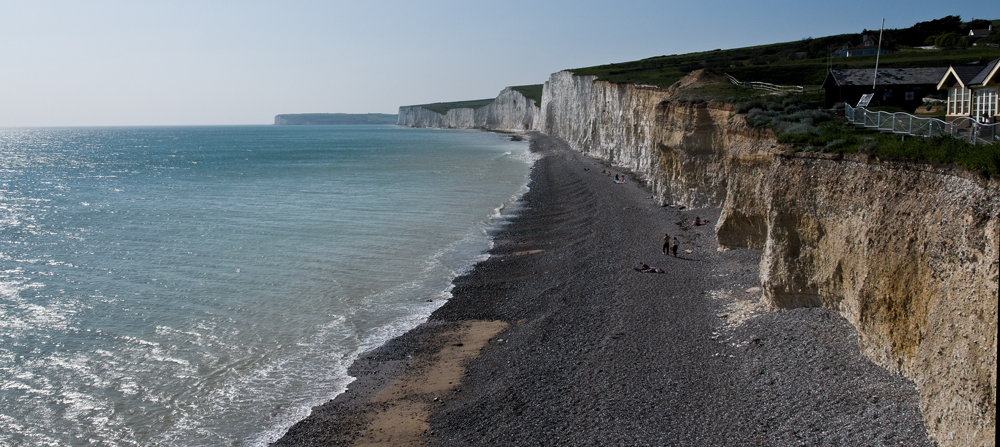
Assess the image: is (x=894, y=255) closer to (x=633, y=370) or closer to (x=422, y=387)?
(x=633, y=370)

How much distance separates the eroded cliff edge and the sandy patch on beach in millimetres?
8004

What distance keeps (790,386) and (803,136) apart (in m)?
7.18

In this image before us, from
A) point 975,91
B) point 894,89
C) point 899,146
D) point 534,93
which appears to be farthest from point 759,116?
point 534,93

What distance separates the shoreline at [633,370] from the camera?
35.8 feet

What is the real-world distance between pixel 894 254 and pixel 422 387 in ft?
33.2

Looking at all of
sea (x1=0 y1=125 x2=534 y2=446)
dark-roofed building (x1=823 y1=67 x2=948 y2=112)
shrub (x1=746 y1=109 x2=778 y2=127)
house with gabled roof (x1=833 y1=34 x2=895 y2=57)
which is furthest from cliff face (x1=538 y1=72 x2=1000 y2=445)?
house with gabled roof (x1=833 y1=34 x2=895 y2=57)

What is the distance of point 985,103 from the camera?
18.0 meters

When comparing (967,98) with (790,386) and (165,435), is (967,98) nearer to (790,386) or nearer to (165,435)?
(790,386)

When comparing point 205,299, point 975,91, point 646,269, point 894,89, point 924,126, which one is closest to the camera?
point 924,126

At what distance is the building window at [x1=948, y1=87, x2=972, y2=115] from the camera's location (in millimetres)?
19030

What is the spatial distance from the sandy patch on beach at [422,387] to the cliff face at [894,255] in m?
8.00

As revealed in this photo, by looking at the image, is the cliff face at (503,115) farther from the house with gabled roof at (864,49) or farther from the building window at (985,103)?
the building window at (985,103)

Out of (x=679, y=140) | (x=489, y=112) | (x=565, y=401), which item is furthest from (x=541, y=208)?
(x=489, y=112)

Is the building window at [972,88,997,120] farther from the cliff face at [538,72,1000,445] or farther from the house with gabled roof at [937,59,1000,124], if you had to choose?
the cliff face at [538,72,1000,445]
